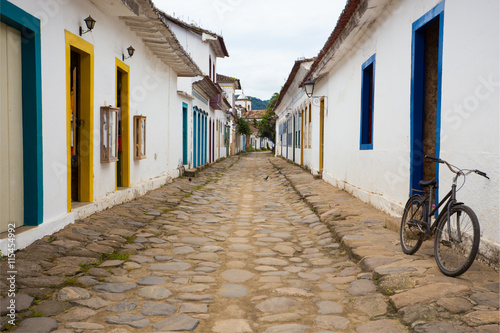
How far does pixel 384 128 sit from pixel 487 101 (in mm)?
3171

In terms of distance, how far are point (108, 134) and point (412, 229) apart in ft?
15.7

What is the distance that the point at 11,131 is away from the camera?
14.3 ft

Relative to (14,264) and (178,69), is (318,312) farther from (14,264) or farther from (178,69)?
(178,69)

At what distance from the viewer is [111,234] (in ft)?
17.7

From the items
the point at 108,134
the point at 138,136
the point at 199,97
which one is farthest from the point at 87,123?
the point at 199,97

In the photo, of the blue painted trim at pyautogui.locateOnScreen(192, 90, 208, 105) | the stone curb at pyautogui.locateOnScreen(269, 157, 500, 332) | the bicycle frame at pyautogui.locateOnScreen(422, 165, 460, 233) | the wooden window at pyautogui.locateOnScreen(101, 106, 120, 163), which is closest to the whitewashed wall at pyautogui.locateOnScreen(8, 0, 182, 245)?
the wooden window at pyautogui.locateOnScreen(101, 106, 120, 163)

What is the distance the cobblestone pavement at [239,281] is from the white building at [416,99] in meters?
0.71

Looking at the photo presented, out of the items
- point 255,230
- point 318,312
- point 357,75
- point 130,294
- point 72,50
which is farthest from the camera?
point 357,75

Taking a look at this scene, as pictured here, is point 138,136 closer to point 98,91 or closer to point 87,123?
point 98,91

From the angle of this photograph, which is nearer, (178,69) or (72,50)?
(72,50)

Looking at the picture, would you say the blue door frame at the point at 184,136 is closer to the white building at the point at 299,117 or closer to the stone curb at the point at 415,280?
the white building at the point at 299,117

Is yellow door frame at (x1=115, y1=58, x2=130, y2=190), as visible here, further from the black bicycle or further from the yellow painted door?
the black bicycle

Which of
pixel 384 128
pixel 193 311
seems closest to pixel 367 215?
pixel 384 128

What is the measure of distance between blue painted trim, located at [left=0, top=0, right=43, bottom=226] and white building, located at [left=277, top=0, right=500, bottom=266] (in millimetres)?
4321
